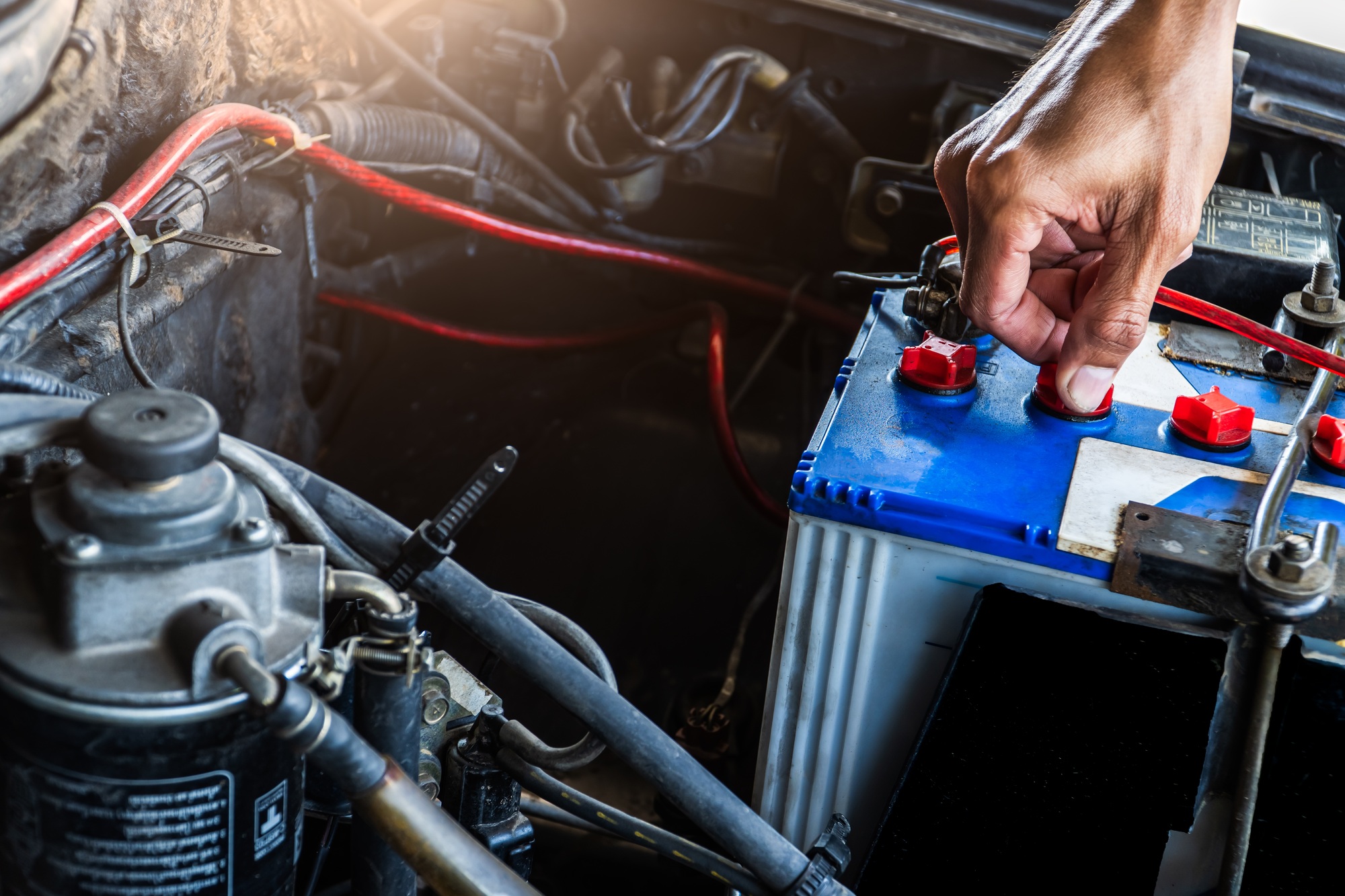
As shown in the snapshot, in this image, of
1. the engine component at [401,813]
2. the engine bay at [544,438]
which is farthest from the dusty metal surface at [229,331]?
the engine component at [401,813]

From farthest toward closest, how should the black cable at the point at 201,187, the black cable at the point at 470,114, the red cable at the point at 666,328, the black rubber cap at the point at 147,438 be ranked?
the red cable at the point at 666,328 → the black cable at the point at 470,114 → the black cable at the point at 201,187 → the black rubber cap at the point at 147,438

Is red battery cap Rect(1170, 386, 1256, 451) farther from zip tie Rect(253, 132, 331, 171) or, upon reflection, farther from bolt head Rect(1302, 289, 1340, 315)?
zip tie Rect(253, 132, 331, 171)

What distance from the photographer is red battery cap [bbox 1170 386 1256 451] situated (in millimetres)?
812

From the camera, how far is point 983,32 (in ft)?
4.39

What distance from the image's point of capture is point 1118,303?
0.78 meters

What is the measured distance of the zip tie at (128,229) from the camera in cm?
81

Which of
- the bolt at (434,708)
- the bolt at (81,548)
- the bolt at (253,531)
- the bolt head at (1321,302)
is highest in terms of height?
the bolt at (81,548)

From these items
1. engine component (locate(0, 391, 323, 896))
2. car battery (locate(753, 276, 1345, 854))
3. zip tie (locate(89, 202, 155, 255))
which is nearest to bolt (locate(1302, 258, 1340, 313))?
car battery (locate(753, 276, 1345, 854))

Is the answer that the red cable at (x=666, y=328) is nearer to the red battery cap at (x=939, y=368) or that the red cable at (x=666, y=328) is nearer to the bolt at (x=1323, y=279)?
the red battery cap at (x=939, y=368)

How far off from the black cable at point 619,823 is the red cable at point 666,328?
0.69m

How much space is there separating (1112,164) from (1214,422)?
212 millimetres

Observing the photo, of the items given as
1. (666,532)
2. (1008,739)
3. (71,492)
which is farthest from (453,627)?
(71,492)

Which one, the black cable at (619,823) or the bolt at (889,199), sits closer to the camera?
the black cable at (619,823)

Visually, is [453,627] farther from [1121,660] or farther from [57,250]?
[1121,660]
